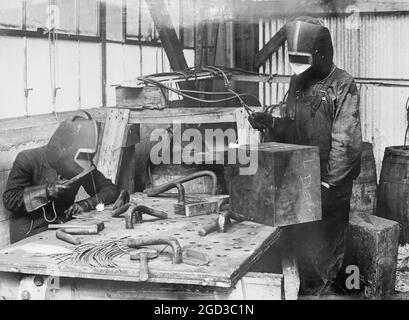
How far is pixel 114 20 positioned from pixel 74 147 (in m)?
2.09

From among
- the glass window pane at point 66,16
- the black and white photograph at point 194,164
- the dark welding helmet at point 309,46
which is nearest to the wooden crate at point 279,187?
the black and white photograph at point 194,164

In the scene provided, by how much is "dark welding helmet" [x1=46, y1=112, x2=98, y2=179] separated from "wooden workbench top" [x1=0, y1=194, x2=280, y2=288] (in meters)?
0.41

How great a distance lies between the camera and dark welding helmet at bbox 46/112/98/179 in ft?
11.2

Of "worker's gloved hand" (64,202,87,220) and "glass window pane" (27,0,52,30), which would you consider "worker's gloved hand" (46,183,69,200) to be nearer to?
"worker's gloved hand" (64,202,87,220)

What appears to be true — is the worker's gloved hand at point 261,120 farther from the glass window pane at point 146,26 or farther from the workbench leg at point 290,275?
the glass window pane at point 146,26

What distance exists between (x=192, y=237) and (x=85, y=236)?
538 mm

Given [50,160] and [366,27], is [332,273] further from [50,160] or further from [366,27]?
[366,27]

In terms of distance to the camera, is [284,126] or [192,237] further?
[284,126]

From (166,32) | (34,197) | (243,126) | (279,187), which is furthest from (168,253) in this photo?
(166,32)

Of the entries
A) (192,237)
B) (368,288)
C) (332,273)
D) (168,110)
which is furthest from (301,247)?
(168,110)

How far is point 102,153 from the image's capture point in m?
4.18

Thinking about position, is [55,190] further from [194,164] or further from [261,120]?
[261,120]

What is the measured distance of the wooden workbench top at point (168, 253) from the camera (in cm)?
223
